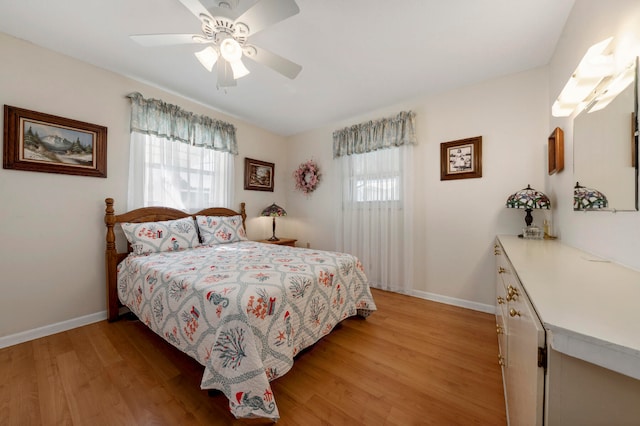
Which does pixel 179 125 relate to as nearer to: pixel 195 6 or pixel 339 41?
pixel 195 6

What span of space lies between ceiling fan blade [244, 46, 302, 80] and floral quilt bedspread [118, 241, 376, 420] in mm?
1513

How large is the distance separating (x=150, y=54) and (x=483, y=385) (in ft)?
12.1

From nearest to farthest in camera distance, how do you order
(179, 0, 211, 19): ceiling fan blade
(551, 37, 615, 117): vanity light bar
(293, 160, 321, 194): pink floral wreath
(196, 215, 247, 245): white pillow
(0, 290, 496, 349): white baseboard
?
(551, 37, 615, 117): vanity light bar, (179, 0, 211, 19): ceiling fan blade, (0, 290, 496, 349): white baseboard, (196, 215, 247, 245): white pillow, (293, 160, 321, 194): pink floral wreath

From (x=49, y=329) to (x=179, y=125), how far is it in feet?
7.75

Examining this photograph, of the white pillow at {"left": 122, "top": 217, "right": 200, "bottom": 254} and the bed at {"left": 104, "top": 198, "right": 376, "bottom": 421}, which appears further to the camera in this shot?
the white pillow at {"left": 122, "top": 217, "right": 200, "bottom": 254}

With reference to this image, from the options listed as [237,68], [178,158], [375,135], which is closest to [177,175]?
[178,158]

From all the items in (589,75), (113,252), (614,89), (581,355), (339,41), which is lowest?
(113,252)

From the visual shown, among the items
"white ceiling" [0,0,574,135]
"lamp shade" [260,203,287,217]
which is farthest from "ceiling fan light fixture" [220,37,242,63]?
"lamp shade" [260,203,287,217]

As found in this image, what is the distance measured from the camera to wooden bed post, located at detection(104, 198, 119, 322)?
7.47 ft

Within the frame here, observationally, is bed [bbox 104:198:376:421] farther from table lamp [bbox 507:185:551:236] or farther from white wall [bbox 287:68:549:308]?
table lamp [bbox 507:185:551:236]

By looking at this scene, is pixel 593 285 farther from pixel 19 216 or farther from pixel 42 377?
pixel 19 216

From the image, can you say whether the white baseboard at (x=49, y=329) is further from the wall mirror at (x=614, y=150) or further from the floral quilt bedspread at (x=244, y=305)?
the wall mirror at (x=614, y=150)

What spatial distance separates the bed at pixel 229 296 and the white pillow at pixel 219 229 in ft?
0.32

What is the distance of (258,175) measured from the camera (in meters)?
3.91
